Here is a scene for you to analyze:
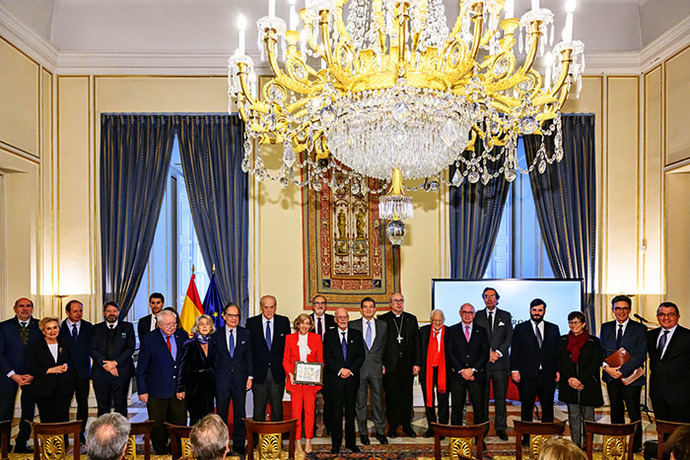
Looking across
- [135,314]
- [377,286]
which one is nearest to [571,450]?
[377,286]

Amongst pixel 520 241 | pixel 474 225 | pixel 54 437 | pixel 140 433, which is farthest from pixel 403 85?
pixel 520 241

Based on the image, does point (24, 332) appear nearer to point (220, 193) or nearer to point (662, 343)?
point (220, 193)

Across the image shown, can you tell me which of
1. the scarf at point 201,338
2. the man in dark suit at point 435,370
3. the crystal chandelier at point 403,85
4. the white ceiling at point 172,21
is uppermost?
the white ceiling at point 172,21

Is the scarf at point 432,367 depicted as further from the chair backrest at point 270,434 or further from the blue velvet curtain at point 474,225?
the chair backrest at point 270,434

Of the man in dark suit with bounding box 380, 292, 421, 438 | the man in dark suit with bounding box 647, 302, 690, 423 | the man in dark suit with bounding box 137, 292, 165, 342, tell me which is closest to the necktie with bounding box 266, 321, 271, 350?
the man in dark suit with bounding box 380, 292, 421, 438

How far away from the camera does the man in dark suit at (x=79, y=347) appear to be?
555 centimetres

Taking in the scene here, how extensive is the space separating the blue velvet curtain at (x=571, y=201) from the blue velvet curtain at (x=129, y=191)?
4.71m

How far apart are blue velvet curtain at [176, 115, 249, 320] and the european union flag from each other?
0.27 ft

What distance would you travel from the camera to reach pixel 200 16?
6.80 meters

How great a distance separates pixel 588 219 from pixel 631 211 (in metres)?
0.57

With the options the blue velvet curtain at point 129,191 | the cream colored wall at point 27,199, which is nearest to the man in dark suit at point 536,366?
the blue velvet curtain at point 129,191

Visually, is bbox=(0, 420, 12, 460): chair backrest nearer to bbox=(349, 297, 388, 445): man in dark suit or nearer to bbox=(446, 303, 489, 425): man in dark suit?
bbox=(349, 297, 388, 445): man in dark suit

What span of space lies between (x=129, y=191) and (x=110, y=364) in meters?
2.31

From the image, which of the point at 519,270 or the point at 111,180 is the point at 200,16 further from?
the point at 519,270
